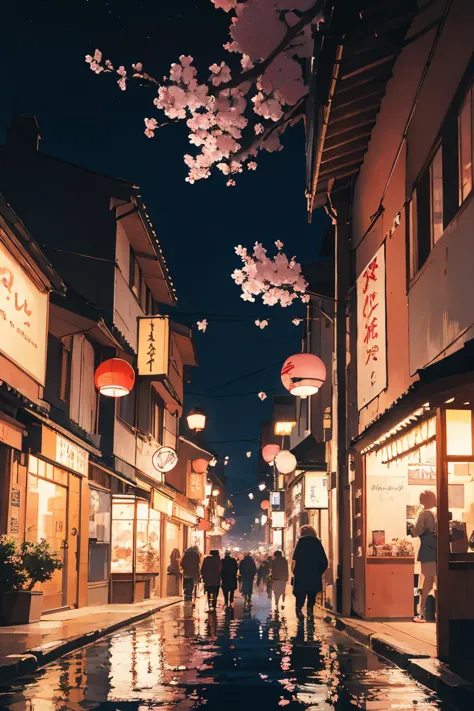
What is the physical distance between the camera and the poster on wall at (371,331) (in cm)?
1888

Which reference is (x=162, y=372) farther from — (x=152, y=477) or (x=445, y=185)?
(x=445, y=185)

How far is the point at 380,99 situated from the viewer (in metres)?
19.7

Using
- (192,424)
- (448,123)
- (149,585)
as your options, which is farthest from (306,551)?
(192,424)

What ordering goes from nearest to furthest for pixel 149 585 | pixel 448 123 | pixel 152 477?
1. pixel 448 123
2. pixel 149 585
3. pixel 152 477

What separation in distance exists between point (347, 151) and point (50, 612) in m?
12.8

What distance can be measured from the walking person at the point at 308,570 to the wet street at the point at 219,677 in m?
3.09

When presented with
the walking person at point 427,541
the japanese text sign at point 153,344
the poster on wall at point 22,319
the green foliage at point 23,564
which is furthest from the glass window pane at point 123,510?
the walking person at point 427,541

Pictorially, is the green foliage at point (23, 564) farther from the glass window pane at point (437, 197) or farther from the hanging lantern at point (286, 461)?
the hanging lantern at point (286, 461)

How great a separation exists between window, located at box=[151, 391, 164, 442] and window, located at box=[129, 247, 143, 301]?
5.49m

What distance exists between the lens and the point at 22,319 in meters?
18.2

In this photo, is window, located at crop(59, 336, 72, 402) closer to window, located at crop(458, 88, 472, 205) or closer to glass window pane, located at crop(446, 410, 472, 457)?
glass window pane, located at crop(446, 410, 472, 457)

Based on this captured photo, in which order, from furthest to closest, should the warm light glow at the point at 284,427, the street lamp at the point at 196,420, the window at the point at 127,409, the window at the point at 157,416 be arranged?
the warm light glow at the point at 284,427, the street lamp at the point at 196,420, the window at the point at 157,416, the window at the point at 127,409

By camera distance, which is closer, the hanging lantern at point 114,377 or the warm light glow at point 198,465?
the hanging lantern at point 114,377

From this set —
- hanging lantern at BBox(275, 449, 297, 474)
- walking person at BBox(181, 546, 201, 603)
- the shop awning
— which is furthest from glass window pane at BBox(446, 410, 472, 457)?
walking person at BBox(181, 546, 201, 603)
